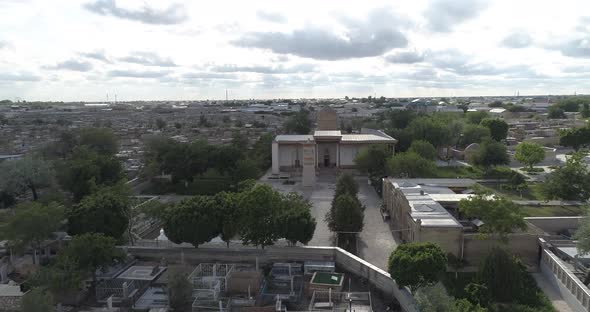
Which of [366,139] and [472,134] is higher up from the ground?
[366,139]

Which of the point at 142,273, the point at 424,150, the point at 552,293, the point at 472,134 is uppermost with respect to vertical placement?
the point at 472,134

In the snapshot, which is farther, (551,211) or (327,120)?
Answer: (327,120)

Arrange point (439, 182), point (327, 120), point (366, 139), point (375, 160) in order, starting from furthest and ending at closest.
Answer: point (327, 120)
point (366, 139)
point (375, 160)
point (439, 182)

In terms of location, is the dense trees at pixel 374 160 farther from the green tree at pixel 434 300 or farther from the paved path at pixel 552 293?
the green tree at pixel 434 300

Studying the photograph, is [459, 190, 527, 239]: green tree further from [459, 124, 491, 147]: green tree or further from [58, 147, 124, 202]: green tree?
[459, 124, 491, 147]: green tree

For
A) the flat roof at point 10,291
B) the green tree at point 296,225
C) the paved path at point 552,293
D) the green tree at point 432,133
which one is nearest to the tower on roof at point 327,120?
the green tree at point 432,133

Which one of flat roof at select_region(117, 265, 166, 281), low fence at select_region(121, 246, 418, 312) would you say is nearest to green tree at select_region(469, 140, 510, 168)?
low fence at select_region(121, 246, 418, 312)

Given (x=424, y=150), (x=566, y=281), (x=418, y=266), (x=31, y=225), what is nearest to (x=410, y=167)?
(x=424, y=150)

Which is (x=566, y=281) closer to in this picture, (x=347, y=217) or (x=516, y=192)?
(x=347, y=217)
